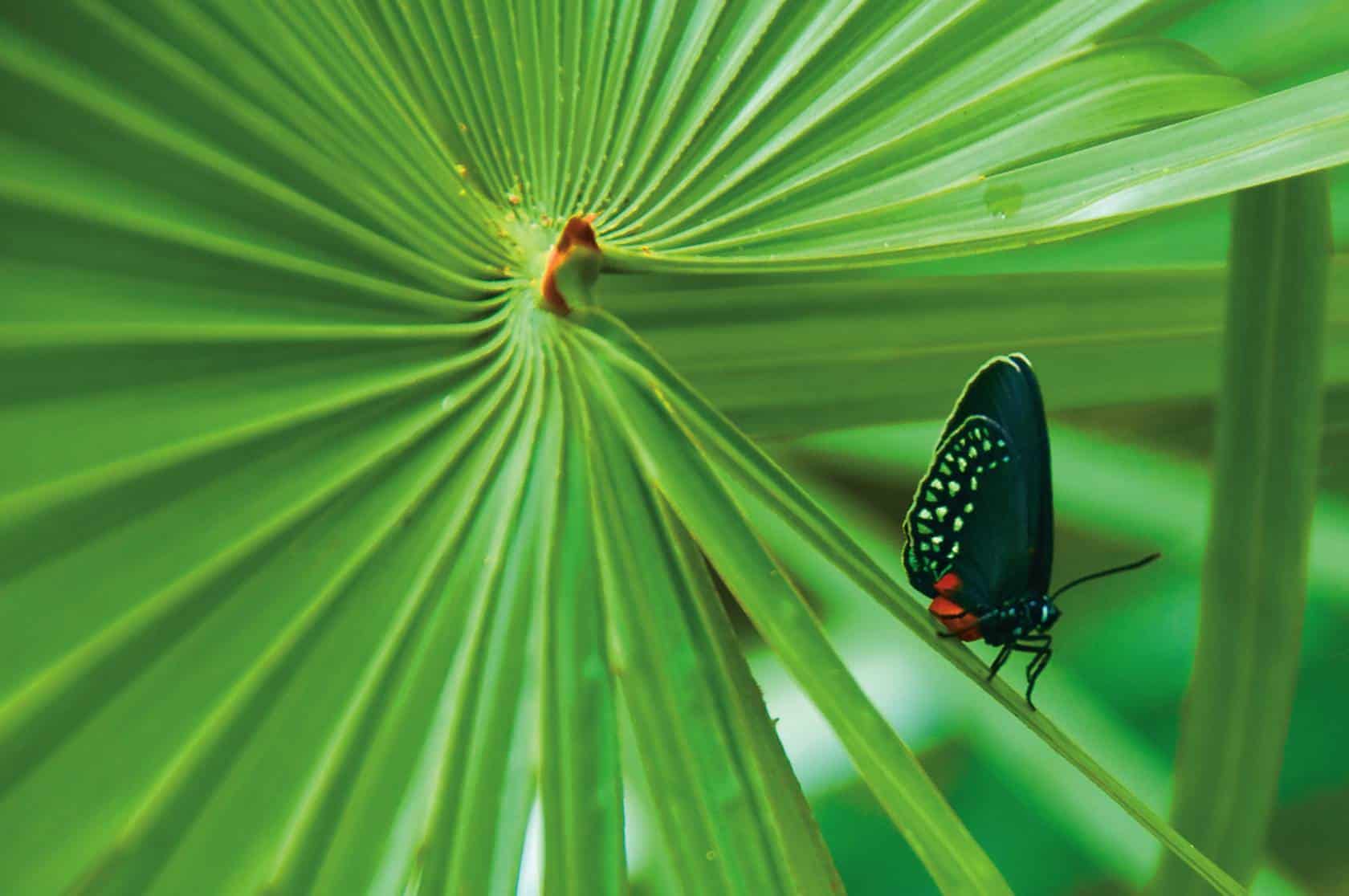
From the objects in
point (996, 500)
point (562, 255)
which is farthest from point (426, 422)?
point (996, 500)

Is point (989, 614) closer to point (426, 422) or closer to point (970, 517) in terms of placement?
point (970, 517)

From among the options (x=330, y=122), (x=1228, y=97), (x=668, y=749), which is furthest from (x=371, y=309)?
(x=1228, y=97)

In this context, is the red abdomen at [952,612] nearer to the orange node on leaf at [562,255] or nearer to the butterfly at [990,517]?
the butterfly at [990,517]

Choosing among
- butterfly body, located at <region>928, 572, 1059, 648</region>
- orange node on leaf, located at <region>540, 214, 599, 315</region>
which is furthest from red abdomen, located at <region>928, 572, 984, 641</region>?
orange node on leaf, located at <region>540, 214, 599, 315</region>

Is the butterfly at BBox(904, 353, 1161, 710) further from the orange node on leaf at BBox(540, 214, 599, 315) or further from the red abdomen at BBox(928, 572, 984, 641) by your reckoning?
the orange node on leaf at BBox(540, 214, 599, 315)

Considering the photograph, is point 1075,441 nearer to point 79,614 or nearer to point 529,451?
point 529,451

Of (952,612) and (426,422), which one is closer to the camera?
(426,422)
